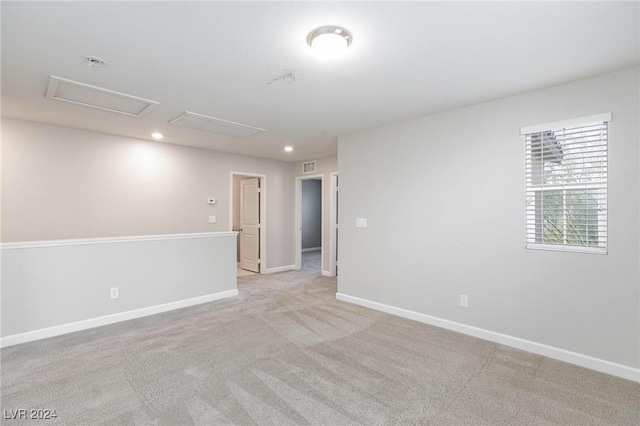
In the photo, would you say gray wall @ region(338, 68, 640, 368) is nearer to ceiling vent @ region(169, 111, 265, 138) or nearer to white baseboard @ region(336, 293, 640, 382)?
white baseboard @ region(336, 293, 640, 382)

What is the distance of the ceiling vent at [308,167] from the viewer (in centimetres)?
643

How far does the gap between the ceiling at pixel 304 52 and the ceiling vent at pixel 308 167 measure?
3.02 meters

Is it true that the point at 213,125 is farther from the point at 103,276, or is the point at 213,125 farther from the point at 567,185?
the point at 567,185

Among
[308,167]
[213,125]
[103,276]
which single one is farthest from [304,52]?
[308,167]

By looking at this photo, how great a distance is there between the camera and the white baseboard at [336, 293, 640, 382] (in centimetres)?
240

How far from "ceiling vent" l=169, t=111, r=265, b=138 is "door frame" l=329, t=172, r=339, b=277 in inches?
86.2

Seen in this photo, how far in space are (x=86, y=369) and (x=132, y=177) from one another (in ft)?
9.95

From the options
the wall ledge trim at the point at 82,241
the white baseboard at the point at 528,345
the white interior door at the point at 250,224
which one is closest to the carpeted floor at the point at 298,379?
the white baseboard at the point at 528,345

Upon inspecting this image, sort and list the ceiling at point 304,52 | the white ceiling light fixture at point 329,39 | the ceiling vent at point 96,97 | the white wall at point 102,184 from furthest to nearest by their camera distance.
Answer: the white wall at point 102,184 → the ceiling vent at point 96,97 → the white ceiling light fixture at point 329,39 → the ceiling at point 304,52

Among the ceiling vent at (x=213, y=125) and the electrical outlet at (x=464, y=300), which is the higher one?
the ceiling vent at (x=213, y=125)

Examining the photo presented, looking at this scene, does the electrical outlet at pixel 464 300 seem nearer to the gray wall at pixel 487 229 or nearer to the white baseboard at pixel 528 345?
the gray wall at pixel 487 229

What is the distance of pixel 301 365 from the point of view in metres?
2.55

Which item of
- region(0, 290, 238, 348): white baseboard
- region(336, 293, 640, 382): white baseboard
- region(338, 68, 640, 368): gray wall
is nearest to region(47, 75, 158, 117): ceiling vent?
region(0, 290, 238, 348): white baseboard

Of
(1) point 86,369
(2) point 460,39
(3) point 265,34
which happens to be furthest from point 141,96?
(2) point 460,39
